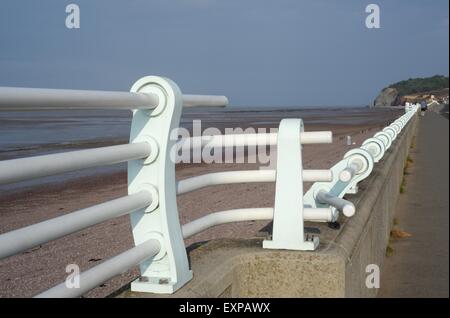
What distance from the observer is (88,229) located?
8.23 metres

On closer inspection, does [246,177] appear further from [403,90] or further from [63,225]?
[403,90]

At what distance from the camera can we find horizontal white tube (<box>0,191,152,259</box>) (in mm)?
1655

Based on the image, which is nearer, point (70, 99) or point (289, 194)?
point (70, 99)

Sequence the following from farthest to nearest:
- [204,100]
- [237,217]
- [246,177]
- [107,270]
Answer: [237,217] → [246,177] → [204,100] → [107,270]

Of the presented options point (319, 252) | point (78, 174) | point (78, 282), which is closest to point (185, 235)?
point (319, 252)

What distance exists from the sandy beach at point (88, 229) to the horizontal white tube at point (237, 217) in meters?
0.39

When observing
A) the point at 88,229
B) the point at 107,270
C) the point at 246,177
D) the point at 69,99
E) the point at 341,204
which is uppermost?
the point at 69,99

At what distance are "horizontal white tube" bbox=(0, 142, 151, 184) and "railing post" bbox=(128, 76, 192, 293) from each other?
0.24 feet

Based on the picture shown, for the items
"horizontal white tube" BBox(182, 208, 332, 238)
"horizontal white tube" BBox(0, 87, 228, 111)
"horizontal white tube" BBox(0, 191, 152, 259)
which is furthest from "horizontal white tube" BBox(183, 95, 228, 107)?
"horizontal white tube" BBox(182, 208, 332, 238)

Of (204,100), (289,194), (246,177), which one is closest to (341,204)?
(289,194)

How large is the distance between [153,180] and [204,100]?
499 mm

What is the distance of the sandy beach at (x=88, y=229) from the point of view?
18.8 ft

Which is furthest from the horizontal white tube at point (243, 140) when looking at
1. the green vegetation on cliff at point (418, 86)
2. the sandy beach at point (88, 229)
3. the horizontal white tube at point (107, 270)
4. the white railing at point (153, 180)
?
the green vegetation on cliff at point (418, 86)

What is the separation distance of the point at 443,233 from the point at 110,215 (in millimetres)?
4569
